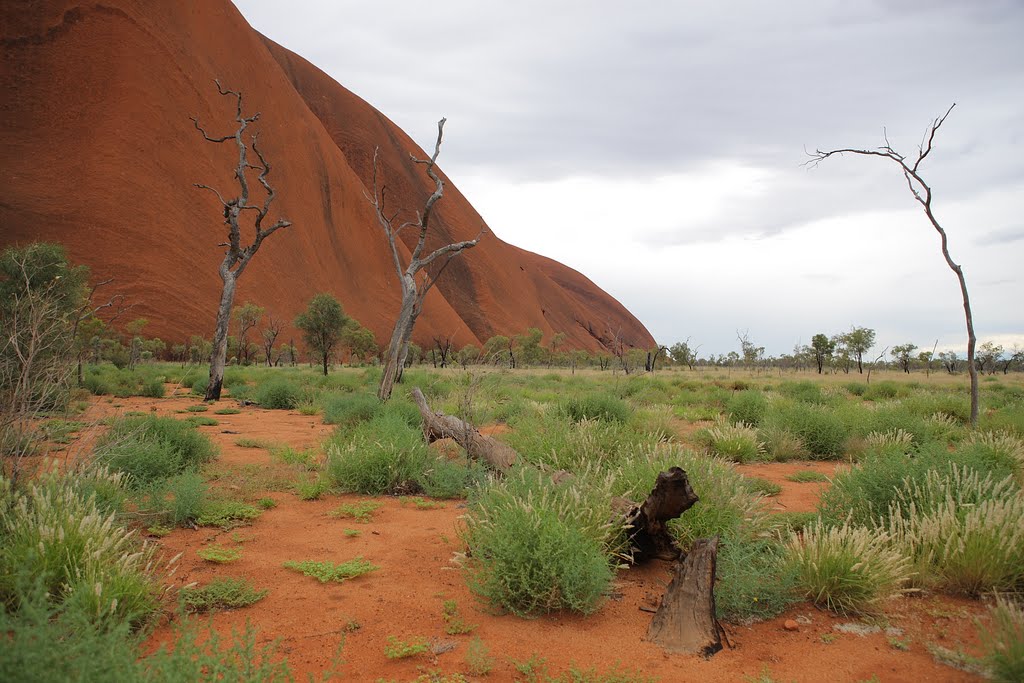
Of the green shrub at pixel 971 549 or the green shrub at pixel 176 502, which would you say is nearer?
the green shrub at pixel 971 549

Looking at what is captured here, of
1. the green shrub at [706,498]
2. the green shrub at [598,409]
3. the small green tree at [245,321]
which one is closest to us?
the green shrub at [706,498]

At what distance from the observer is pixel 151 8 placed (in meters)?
48.0

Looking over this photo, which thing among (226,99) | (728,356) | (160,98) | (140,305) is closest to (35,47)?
(160,98)

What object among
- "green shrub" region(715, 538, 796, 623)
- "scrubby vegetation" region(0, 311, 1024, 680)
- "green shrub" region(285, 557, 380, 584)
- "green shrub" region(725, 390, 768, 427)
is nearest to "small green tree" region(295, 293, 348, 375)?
"green shrub" region(725, 390, 768, 427)

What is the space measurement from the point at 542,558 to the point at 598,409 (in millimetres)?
6662

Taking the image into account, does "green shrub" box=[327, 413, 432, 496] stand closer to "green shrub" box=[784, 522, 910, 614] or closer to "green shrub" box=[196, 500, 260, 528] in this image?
"green shrub" box=[196, 500, 260, 528]

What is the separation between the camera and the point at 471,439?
7449mm

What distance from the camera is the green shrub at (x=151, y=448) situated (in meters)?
5.81

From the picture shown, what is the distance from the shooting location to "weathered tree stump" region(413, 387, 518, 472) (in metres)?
7.04

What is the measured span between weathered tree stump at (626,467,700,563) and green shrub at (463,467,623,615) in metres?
0.33

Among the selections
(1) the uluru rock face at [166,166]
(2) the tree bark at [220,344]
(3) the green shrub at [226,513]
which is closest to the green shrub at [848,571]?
(3) the green shrub at [226,513]

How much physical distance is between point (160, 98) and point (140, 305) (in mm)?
17978

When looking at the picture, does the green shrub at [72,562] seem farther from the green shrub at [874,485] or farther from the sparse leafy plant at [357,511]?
the green shrub at [874,485]

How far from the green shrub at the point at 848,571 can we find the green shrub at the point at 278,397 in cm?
1397
